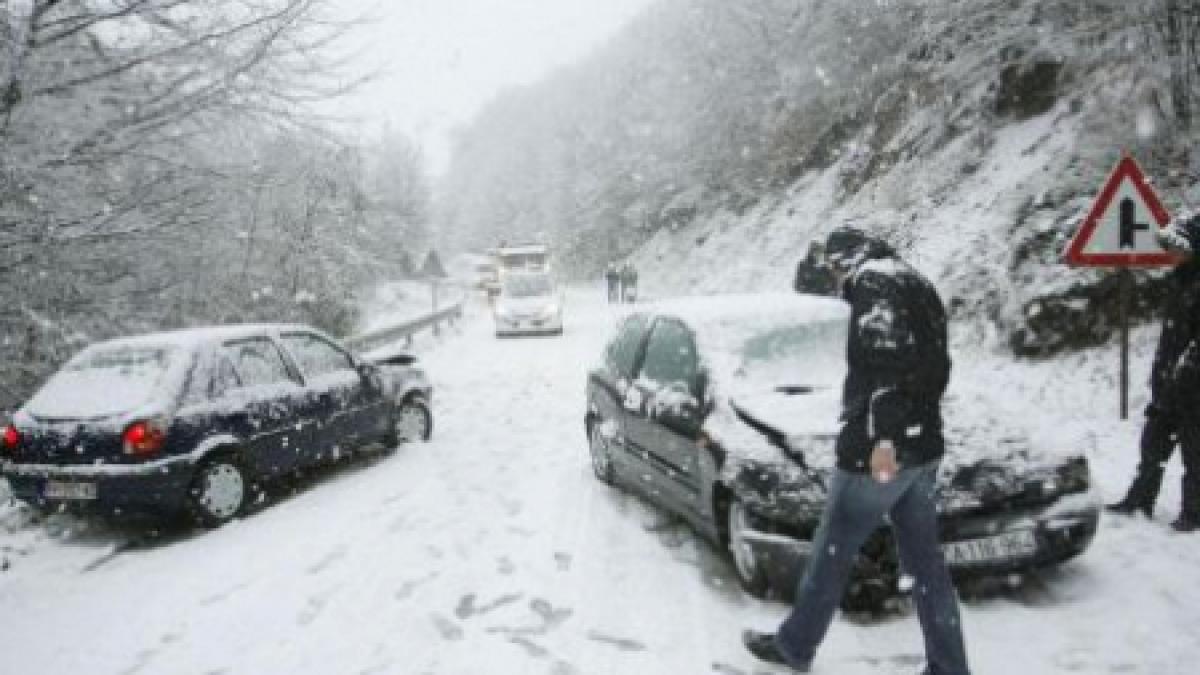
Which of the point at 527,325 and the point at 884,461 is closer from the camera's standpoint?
the point at 884,461

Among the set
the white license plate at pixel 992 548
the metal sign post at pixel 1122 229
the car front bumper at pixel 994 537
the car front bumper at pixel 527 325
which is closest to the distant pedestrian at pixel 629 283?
the car front bumper at pixel 527 325

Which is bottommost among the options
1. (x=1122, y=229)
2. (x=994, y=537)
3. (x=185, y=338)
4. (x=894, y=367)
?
(x=994, y=537)

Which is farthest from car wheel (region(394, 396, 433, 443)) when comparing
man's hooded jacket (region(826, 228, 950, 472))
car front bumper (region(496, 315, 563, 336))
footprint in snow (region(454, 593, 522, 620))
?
car front bumper (region(496, 315, 563, 336))

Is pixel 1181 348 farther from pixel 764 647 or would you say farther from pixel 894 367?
pixel 764 647

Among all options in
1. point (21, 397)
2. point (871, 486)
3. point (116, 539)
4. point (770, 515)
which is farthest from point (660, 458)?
point (21, 397)

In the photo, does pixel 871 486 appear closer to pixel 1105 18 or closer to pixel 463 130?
pixel 1105 18

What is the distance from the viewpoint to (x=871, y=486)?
392 centimetres

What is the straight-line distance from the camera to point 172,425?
688 cm

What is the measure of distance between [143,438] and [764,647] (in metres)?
4.75

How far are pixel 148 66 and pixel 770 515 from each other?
21.9 feet

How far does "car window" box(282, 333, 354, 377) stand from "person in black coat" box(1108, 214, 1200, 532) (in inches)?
266

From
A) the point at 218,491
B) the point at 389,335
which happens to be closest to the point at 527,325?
the point at 389,335

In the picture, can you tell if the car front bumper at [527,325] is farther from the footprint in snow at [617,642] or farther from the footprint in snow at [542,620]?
the footprint in snow at [617,642]

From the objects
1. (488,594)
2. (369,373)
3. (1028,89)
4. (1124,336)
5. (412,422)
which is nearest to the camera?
(488,594)
